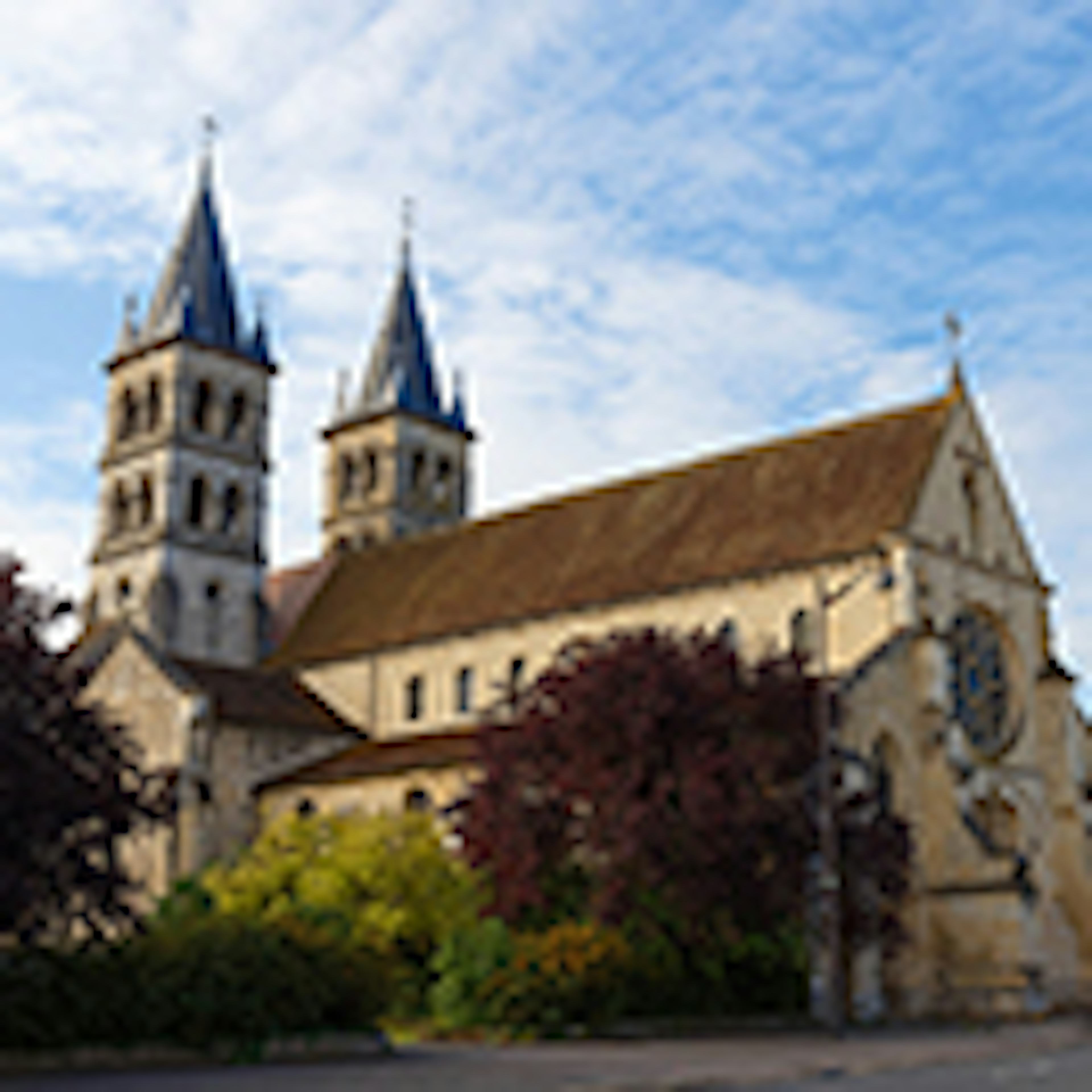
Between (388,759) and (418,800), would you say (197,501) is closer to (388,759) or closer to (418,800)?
(388,759)

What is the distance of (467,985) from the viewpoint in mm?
26906

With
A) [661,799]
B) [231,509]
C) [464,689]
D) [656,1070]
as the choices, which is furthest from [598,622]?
[656,1070]

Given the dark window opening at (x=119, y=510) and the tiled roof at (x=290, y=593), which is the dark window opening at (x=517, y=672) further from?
the dark window opening at (x=119, y=510)

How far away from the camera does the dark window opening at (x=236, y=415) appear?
5847cm

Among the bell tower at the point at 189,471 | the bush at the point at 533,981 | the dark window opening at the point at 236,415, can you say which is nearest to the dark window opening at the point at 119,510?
the bell tower at the point at 189,471

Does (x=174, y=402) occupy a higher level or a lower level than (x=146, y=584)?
higher

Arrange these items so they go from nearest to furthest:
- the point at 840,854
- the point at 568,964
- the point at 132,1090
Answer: the point at 132,1090 < the point at 568,964 < the point at 840,854

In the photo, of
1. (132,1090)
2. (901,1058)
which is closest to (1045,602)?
(901,1058)

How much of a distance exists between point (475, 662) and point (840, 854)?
739 inches

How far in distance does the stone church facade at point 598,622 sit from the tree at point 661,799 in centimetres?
230

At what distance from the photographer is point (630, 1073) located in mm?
18922

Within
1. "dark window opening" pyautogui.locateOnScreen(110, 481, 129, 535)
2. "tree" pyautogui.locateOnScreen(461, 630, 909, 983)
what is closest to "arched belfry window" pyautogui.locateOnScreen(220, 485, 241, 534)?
"dark window opening" pyautogui.locateOnScreen(110, 481, 129, 535)

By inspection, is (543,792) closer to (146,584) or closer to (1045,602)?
(1045,602)

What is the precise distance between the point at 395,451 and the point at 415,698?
22.9m
